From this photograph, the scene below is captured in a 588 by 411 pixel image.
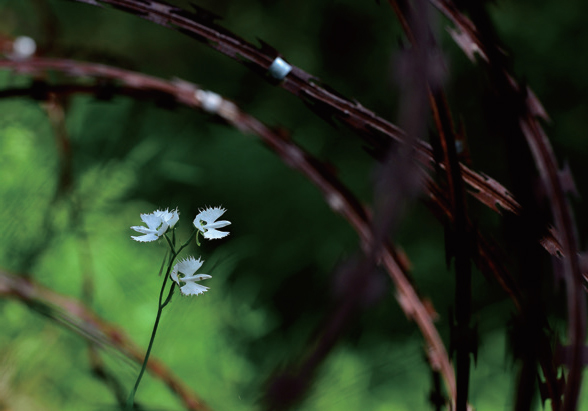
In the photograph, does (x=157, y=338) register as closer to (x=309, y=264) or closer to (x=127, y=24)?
(x=309, y=264)

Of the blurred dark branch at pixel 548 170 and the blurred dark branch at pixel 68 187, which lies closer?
the blurred dark branch at pixel 548 170

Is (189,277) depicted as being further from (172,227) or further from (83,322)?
(83,322)

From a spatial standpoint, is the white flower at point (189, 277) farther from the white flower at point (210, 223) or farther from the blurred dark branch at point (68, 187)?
the blurred dark branch at point (68, 187)

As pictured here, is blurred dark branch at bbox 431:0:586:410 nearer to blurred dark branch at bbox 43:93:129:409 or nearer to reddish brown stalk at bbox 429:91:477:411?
reddish brown stalk at bbox 429:91:477:411

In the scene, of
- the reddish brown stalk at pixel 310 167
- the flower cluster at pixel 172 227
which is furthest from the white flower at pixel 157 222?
the reddish brown stalk at pixel 310 167

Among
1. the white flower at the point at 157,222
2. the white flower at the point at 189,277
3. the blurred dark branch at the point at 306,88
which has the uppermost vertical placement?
the blurred dark branch at the point at 306,88

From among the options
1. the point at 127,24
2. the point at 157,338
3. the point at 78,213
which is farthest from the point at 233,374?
the point at 127,24

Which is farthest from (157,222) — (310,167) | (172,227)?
(310,167)
